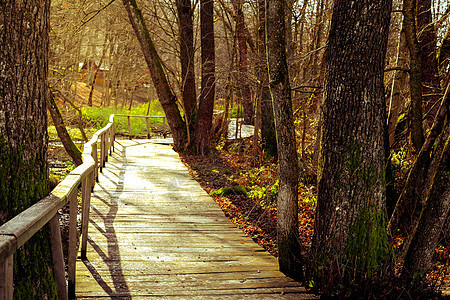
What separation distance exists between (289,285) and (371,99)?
2094mm

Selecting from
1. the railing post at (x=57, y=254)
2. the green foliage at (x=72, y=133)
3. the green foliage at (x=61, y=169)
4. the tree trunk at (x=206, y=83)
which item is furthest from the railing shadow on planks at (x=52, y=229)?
the green foliage at (x=72, y=133)

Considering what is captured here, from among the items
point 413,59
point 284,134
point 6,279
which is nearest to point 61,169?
point 284,134

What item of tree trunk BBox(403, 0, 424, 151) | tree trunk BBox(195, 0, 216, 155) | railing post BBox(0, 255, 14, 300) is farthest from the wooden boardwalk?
tree trunk BBox(195, 0, 216, 155)

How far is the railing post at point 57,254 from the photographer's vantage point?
338 cm

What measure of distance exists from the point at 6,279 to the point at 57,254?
1306 mm

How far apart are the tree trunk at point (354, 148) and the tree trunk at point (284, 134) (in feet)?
1.29

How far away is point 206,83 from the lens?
1377 cm

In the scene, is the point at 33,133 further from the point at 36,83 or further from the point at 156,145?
the point at 156,145

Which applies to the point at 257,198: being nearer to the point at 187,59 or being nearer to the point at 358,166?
the point at 358,166

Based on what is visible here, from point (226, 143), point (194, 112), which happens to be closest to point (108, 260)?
point (194, 112)

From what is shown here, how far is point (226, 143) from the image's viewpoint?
667 inches

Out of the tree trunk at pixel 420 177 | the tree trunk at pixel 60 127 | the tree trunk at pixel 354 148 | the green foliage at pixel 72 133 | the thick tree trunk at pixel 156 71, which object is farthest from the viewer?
the green foliage at pixel 72 133

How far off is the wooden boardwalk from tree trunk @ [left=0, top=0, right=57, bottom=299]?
1023 mm

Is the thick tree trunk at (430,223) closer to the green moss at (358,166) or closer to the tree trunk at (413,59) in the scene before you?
the green moss at (358,166)
